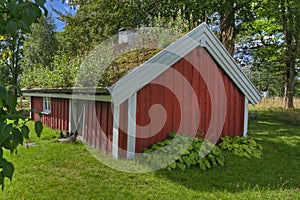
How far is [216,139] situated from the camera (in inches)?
270

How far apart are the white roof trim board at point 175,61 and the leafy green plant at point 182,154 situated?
131cm

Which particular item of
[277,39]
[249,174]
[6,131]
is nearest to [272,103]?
[277,39]

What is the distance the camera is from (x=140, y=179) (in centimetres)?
455

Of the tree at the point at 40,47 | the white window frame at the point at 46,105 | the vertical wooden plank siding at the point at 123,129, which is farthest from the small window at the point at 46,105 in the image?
the tree at the point at 40,47

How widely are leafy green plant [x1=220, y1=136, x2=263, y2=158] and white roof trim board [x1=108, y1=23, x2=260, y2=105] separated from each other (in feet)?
4.51

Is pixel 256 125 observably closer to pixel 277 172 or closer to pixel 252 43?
pixel 277 172

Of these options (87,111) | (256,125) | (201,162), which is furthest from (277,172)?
(256,125)

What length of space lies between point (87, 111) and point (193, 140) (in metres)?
2.97

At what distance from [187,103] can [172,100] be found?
1.54 ft

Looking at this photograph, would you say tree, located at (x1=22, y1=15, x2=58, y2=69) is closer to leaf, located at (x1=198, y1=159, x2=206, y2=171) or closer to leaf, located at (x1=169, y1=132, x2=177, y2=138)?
leaf, located at (x1=169, y1=132, x2=177, y2=138)

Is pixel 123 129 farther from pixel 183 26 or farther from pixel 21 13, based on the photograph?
pixel 21 13

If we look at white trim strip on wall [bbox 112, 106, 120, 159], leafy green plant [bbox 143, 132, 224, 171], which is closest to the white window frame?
white trim strip on wall [bbox 112, 106, 120, 159]

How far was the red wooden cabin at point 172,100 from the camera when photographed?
552 centimetres

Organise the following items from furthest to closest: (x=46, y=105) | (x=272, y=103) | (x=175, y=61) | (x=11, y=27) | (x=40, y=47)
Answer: (x=40, y=47)
(x=272, y=103)
(x=46, y=105)
(x=175, y=61)
(x=11, y=27)
